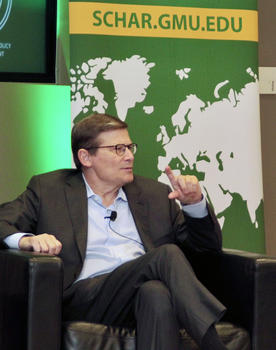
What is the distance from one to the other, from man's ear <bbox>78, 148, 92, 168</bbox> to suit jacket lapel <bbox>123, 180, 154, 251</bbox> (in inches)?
8.4

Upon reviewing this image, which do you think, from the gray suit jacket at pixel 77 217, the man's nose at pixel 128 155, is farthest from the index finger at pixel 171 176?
the man's nose at pixel 128 155

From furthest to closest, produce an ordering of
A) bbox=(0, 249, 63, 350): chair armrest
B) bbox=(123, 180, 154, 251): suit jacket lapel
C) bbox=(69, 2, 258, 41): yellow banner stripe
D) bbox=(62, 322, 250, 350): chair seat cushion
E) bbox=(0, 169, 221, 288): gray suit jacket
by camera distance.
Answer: bbox=(69, 2, 258, 41): yellow banner stripe → bbox=(123, 180, 154, 251): suit jacket lapel → bbox=(0, 169, 221, 288): gray suit jacket → bbox=(62, 322, 250, 350): chair seat cushion → bbox=(0, 249, 63, 350): chair armrest

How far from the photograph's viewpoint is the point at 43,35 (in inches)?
162

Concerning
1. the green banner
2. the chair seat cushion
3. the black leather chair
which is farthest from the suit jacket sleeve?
the green banner

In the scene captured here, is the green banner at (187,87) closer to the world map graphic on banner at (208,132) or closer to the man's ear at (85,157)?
the world map graphic on banner at (208,132)

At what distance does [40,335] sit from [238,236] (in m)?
1.69

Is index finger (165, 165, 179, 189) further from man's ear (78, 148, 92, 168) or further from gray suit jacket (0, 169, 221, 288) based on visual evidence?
man's ear (78, 148, 92, 168)

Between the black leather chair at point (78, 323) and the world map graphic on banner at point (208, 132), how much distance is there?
0.99 metres

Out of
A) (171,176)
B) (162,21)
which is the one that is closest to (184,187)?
(171,176)

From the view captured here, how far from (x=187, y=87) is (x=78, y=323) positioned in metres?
1.67

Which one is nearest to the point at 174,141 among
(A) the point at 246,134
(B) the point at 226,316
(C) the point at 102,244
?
(A) the point at 246,134

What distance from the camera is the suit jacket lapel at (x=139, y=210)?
330 centimetres

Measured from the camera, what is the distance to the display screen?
13.3 ft

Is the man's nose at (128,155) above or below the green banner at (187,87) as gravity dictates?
below
